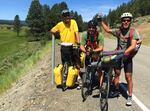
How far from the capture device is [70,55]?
37.9ft

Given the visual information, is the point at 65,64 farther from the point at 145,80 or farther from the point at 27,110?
the point at 145,80

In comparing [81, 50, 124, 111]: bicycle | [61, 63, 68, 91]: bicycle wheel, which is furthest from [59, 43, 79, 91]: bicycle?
[81, 50, 124, 111]: bicycle

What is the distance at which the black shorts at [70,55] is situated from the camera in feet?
37.5

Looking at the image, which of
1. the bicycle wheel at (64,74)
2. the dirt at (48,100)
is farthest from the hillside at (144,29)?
the bicycle wheel at (64,74)

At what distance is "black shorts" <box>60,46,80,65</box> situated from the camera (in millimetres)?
11416

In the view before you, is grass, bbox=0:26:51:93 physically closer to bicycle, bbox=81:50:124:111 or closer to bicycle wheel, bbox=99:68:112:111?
bicycle, bbox=81:50:124:111

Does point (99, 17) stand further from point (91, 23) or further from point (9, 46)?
point (9, 46)

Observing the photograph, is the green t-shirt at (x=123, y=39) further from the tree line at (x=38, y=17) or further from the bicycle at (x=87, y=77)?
the tree line at (x=38, y=17)

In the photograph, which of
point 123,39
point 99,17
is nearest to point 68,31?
point 99,17

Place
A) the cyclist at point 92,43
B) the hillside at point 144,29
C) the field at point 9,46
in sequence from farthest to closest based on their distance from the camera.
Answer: the field at point 9,46, the hillside at point 144,29, the cyclist at point 92,43

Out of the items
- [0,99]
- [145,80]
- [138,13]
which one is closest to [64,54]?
[145,80]

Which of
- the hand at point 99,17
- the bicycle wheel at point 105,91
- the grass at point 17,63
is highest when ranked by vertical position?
the hand at point 99,17

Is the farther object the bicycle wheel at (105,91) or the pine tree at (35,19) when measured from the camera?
the pine tree at (35,19)

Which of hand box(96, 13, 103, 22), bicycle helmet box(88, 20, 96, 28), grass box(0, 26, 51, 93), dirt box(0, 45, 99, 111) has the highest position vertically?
hand box(96, 13, 103, 22)
